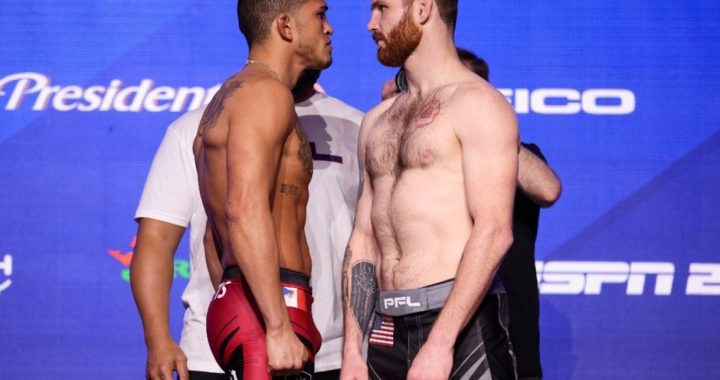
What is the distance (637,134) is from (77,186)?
2069 mm

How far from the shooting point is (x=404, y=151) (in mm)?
2391

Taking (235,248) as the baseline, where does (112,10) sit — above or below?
above

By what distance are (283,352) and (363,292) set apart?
33 cm

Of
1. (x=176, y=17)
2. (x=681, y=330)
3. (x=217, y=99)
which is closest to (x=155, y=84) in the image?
(x=176, y=17)

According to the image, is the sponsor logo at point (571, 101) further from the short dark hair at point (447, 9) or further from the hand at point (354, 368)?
the hand at point (354, 368)

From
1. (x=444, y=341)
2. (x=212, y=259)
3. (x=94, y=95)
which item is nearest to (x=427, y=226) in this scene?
(x=444, y=341)

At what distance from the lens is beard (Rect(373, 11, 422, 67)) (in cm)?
246

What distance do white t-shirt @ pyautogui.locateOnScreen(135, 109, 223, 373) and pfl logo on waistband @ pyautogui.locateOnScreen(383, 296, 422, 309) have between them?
68cm

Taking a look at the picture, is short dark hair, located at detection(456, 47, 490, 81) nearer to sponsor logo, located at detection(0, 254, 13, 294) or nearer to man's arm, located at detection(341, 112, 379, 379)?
man's arm, located at detection(341, 112, 379, 379)

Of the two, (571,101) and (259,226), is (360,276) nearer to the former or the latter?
(259,226)

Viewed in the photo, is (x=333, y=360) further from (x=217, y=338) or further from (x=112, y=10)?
(x=112, y=10)

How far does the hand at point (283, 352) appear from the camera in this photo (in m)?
2.24

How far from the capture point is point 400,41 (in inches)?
97.0

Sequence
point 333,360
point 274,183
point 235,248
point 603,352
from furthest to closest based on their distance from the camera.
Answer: point 603,352 < point 333,360 < point 274,183 < point 235,248
